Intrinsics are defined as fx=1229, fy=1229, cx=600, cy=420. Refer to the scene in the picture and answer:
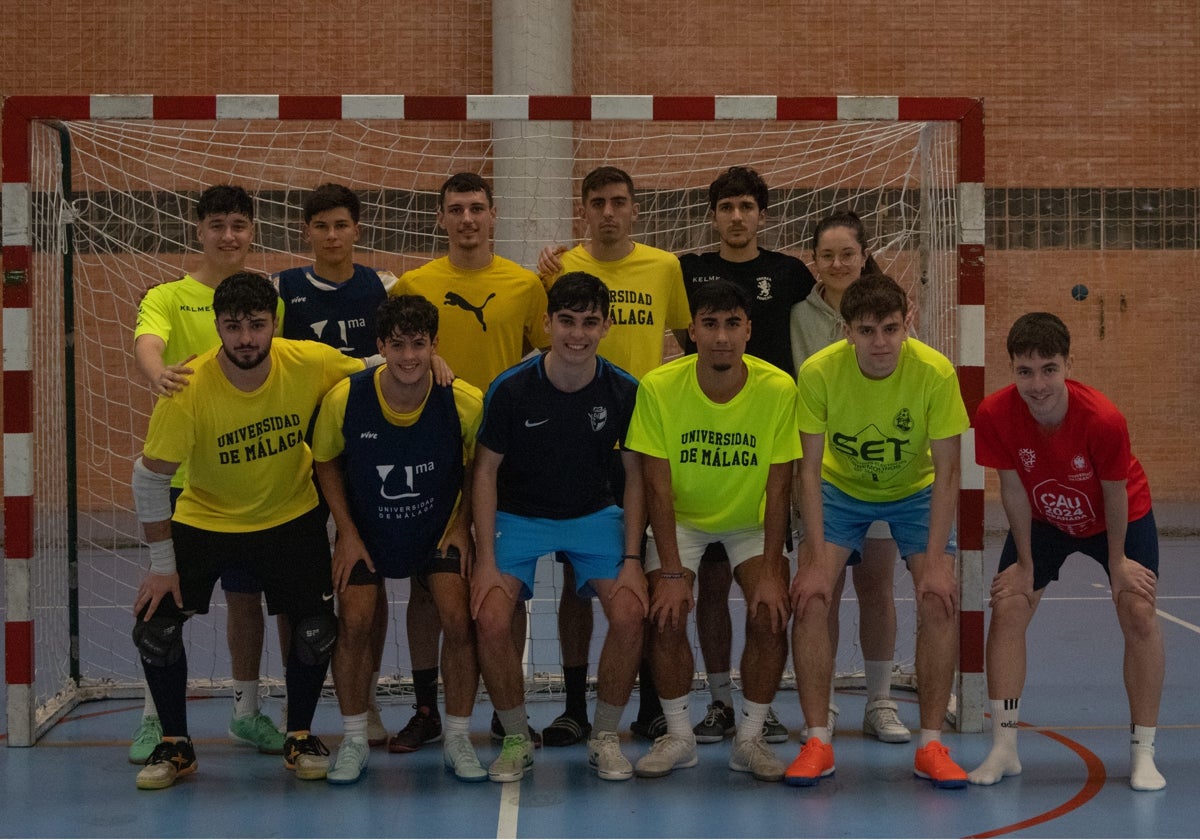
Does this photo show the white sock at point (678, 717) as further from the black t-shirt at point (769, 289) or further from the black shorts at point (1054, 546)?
Answer: the black t-shirt at point (769, 289)

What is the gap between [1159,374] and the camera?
35.4ft

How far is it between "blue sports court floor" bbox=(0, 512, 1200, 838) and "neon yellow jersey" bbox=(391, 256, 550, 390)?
55.6 inches

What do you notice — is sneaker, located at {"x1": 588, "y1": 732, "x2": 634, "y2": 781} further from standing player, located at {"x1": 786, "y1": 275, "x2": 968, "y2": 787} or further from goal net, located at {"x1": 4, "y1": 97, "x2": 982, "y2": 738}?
goal net, located at {"x1": 4, "y1": 97, "x2": 982, "y2": 738}

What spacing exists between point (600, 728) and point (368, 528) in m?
1.05

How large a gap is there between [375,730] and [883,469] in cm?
208

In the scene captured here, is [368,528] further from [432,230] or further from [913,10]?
[913,10]

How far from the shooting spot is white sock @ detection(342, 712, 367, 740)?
4.13m

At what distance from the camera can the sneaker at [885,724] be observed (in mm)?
4531

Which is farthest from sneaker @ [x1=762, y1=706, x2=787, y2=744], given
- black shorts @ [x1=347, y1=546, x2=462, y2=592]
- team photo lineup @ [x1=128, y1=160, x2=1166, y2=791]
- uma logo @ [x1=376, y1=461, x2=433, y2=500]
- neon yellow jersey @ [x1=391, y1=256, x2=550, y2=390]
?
neon yellow jersey @ [x1=391, y1=256, x2=550, y2=390]

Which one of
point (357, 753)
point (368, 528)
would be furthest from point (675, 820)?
point (368, 528)

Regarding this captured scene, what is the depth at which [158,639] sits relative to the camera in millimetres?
4070

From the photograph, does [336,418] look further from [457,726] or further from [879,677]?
[879,677]

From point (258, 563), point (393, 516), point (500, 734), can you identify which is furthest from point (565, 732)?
point (258, 563)

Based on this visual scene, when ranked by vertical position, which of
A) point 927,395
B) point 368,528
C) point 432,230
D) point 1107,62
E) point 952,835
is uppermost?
point 1107,62
